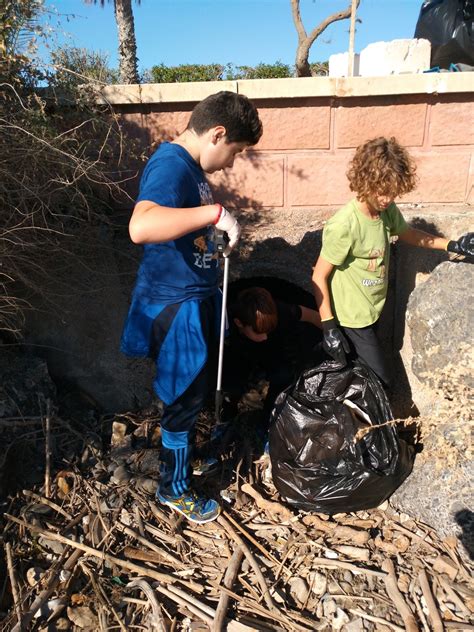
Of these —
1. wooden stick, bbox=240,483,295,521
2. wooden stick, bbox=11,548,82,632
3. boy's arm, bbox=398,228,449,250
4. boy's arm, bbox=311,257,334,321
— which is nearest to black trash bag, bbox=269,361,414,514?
wooden stick, bbox=240,483,295,521

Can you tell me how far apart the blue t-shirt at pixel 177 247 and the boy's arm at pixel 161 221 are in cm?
6

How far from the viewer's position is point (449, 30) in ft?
13.7

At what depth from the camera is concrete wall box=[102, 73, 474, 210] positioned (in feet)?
10.2

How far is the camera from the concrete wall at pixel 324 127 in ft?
10.2

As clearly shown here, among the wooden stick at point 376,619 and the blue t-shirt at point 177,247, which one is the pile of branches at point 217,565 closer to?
the wooden stick at point 376,619

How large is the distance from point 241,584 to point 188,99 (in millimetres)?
2792

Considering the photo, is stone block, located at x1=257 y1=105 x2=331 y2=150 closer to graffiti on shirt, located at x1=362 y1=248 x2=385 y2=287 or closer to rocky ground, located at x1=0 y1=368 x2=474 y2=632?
graffiti on shirt, located at x1=362 y1=248 x2=385 y2=287

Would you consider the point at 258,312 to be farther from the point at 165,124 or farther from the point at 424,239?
the point at 165,124

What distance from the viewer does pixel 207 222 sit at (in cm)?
188

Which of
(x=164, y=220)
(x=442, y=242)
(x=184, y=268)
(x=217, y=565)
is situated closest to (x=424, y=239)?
(x=442, y=242)

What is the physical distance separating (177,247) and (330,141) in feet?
5.66

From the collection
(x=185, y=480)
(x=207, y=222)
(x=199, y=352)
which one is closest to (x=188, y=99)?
(x=207, y=222)

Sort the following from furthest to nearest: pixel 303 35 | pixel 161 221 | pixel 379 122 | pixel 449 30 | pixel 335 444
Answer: pixel 303 35 → pixel 449 30 → pixel 379 122 → pixel 335 444 → pixel 161 221

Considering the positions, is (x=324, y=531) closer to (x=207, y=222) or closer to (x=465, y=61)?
(x=207, y=222)
